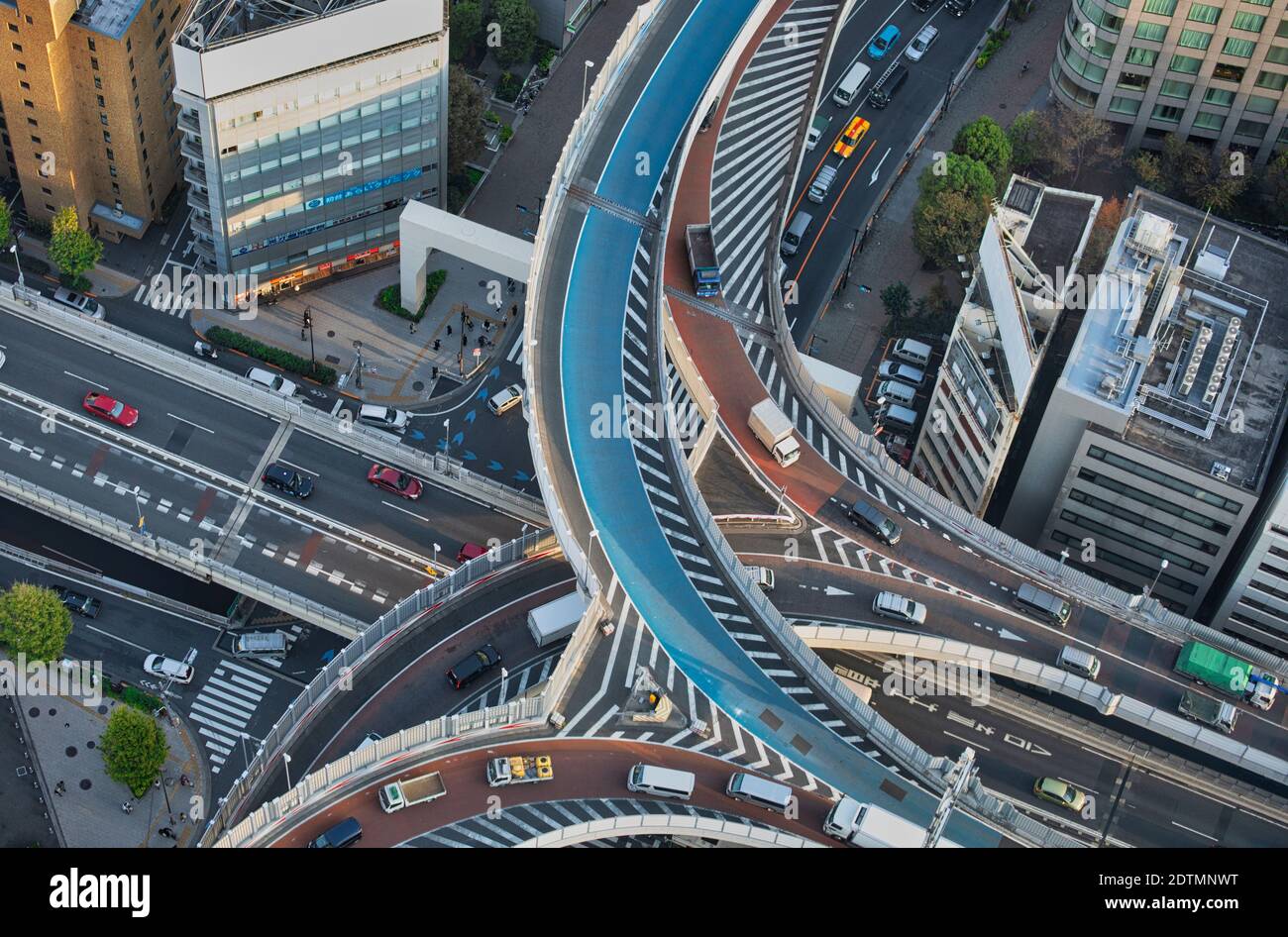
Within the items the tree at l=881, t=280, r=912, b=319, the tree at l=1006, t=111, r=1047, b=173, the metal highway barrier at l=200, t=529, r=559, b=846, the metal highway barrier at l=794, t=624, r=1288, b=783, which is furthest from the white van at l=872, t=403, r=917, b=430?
the metal highway barrier at l=200, t=529, r=559, b=846

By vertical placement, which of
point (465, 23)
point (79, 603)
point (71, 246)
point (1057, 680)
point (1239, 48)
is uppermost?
point (465, 23)

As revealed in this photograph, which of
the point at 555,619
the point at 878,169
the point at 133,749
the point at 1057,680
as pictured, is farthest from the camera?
the point at 878,169

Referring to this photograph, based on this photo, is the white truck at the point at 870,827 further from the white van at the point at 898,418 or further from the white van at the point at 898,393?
the white van at the point at 898,393

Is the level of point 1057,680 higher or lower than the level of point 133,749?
lower

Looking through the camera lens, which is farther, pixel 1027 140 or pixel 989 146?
pixel 1027 140

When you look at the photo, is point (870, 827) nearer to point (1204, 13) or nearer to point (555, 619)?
point (555, 619)

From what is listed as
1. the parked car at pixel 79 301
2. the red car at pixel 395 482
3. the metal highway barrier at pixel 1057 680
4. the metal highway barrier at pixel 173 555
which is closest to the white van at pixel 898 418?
the metal highway barrier at pixel 1057 680

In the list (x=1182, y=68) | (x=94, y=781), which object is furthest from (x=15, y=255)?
(x=1182, y=68)
